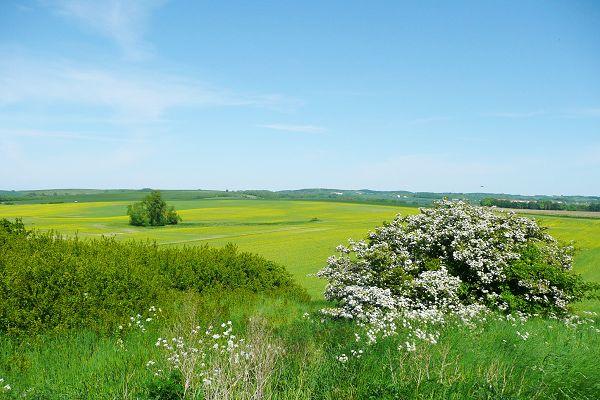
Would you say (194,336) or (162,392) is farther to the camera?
(194,336)

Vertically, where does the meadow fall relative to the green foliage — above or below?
below

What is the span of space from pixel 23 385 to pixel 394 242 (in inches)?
412

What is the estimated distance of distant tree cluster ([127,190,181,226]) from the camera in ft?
228

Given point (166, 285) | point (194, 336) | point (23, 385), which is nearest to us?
point (23, 385)

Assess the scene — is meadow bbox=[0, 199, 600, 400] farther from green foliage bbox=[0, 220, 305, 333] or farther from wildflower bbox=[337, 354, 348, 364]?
green foliage bbox=[0, 220, 305, 333]

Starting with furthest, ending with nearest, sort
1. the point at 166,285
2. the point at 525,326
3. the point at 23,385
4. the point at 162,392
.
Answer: the point at 166,285 < the point at 525,326 < the point at 23,385 < the point at 162,392

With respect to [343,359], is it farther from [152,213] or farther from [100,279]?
[152,213]

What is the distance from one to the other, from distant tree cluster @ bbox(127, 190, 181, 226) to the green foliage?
55.8 m

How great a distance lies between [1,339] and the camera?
8164 millimetres

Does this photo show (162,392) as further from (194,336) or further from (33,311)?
(33,311)

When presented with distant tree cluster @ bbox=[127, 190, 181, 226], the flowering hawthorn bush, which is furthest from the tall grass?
distant tree cluster @ bbox=[127, 190, 181, 226]

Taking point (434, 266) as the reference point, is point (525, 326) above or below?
below

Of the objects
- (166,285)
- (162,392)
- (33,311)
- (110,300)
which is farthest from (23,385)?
(166,285)

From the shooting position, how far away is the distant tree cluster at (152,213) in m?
69.5
